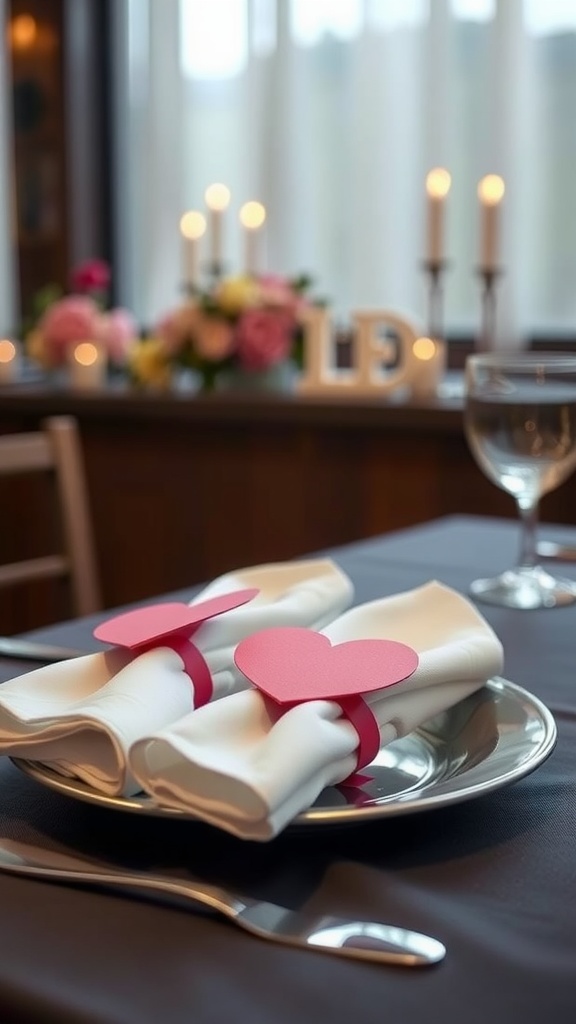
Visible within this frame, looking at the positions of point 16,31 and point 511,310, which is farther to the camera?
point 16,31

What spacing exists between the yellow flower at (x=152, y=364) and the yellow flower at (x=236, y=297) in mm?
165

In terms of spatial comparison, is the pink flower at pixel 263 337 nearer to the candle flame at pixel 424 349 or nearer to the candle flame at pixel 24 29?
the candle flame at pixel 424 349

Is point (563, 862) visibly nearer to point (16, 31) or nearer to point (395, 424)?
point (395, 424)

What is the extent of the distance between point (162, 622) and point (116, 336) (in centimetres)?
211

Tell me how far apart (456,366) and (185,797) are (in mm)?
3031

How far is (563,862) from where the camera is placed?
444 millimetres

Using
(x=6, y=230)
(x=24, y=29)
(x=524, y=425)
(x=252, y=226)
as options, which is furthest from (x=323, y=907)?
(x=24, y=29)

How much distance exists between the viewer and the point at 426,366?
2.08m

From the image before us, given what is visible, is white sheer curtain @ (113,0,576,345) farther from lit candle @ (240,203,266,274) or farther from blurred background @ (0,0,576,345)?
lit candle @ (240,203,266,274)

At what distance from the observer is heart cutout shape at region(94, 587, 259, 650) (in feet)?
1.75

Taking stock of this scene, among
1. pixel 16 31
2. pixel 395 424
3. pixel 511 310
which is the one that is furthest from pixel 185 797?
pixel 16 31

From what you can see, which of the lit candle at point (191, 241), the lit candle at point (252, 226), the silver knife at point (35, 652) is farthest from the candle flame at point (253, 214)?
the silver knife at point (35, 652)

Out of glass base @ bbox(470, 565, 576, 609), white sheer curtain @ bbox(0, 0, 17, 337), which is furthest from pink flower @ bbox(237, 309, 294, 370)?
white sheer curtain @ bbox(0, 0, 17, 337)

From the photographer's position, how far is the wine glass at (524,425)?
84 cm
